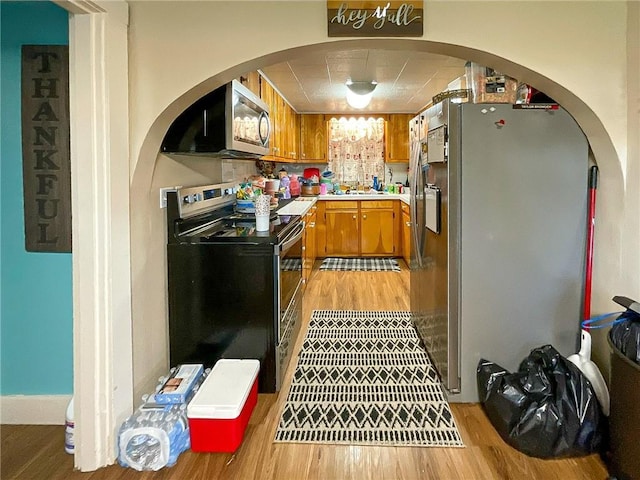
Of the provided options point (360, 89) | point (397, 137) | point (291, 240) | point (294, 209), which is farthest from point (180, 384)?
point (397, 137)

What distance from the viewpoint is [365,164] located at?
6.86 metres

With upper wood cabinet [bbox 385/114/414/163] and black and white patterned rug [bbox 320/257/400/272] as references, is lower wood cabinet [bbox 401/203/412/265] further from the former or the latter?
upper wood cabinet [bbox 385/114/414/163]

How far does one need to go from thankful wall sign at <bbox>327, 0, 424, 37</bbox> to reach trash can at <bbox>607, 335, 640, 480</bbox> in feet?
4.91

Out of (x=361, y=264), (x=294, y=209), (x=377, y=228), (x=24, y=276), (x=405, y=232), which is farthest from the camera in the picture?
(x=377, y=228)

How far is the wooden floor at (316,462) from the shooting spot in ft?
6.00

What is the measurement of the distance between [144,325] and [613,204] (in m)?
2.25

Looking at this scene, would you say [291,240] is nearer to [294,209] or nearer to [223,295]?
[223,295]

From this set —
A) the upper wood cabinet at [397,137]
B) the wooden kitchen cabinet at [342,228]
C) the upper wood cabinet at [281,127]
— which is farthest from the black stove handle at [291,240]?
the upper wood cabinet at [397,137]

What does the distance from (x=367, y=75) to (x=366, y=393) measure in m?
2.95

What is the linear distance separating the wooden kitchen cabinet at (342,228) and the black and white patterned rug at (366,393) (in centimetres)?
267

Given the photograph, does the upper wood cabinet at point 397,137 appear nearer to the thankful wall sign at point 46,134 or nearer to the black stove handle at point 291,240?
the black stove handle at point 291,240

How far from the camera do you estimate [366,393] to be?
2506 millimetres

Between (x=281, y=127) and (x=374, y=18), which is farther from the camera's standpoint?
(x=281, y=127)

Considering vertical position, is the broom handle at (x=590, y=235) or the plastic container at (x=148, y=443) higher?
the broom handle at (x=590, y=235)
